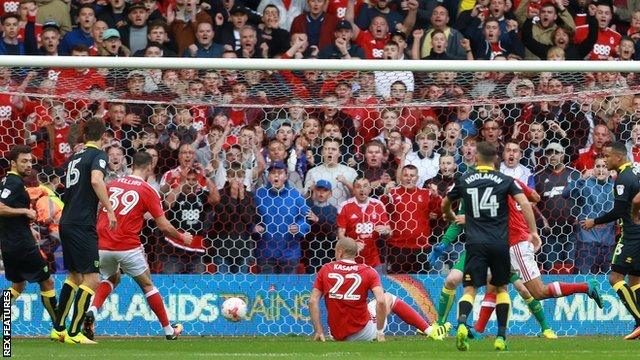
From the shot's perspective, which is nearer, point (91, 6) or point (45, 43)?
point (45, 43)

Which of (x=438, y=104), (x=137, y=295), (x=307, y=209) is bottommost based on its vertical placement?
(x=137, y=295)

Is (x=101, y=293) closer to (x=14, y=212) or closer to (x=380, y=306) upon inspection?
(x=14, y=212)

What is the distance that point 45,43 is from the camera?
18406 millimetres

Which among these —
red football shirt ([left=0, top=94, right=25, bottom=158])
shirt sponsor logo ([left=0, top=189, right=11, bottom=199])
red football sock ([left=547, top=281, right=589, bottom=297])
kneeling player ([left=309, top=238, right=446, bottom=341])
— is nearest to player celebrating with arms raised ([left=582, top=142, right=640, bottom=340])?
red football sock ([left=547, top=281, right=589, bottom=297])

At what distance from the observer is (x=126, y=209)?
14.1 m

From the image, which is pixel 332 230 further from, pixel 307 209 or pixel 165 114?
pixel 165 114

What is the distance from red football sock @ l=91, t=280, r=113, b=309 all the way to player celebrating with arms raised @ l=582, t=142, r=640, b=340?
4.64 m

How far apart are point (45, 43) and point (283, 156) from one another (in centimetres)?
424

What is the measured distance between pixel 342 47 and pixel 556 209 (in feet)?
14.2

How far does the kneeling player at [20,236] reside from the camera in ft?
46.1

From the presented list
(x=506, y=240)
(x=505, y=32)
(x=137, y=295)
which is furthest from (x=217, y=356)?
(x=505, y=32)

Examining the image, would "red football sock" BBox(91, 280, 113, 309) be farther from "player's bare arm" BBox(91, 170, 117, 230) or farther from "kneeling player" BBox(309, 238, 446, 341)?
"kneeling player" BBox(309, 238, 446, 341)

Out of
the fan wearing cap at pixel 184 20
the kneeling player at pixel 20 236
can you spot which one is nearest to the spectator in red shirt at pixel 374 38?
the fan wearing cap at pixel 184 20

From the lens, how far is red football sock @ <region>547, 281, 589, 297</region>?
1464cm
